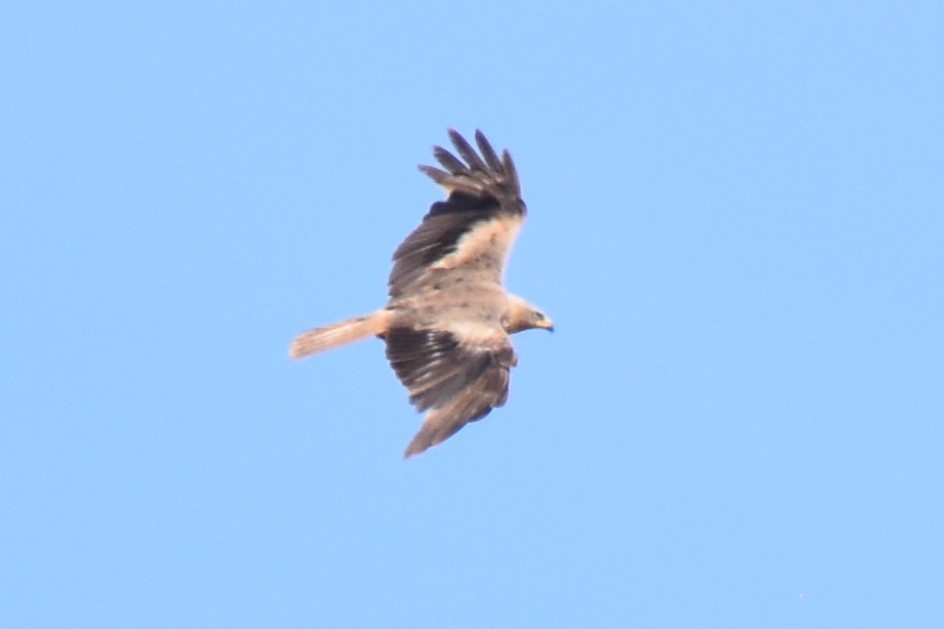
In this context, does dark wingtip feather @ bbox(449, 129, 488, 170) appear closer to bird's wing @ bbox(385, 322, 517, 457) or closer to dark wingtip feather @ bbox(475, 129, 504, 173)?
dark wingtip feather @ bbox(475, 129, 504, 173)

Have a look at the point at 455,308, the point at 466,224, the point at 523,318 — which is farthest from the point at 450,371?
the point at 466,224

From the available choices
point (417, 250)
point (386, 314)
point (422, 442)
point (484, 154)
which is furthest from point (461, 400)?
point (484, 154)

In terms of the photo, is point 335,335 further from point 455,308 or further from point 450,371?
point 450,371

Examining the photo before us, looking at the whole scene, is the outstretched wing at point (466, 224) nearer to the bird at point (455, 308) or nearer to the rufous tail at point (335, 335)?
the bird at point (455, 308)

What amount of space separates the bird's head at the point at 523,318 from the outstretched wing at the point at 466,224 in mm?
271

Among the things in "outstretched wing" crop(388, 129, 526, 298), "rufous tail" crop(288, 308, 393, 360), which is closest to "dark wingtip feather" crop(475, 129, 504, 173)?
"outstretched wing" crop(388, 129, 526, 298)

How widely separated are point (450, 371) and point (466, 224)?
264 cm

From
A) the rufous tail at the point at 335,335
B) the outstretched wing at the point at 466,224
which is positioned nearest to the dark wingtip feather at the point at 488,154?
the outstretched wing at the point at 466,224

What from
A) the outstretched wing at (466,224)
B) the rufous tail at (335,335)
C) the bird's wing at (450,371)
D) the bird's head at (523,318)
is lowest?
the bird's wing at (450,371)

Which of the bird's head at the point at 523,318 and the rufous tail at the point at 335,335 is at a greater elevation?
the bird's head at the point at 523,318

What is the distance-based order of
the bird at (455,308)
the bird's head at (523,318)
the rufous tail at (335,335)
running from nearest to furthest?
the bird at (455,308) → the rufous tail at (335,335) → the bird's head at (523,318)

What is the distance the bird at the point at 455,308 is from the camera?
1323 cm

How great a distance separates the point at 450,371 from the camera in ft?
44.1

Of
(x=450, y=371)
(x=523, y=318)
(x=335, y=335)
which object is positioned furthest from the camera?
(x=523, y=318)
